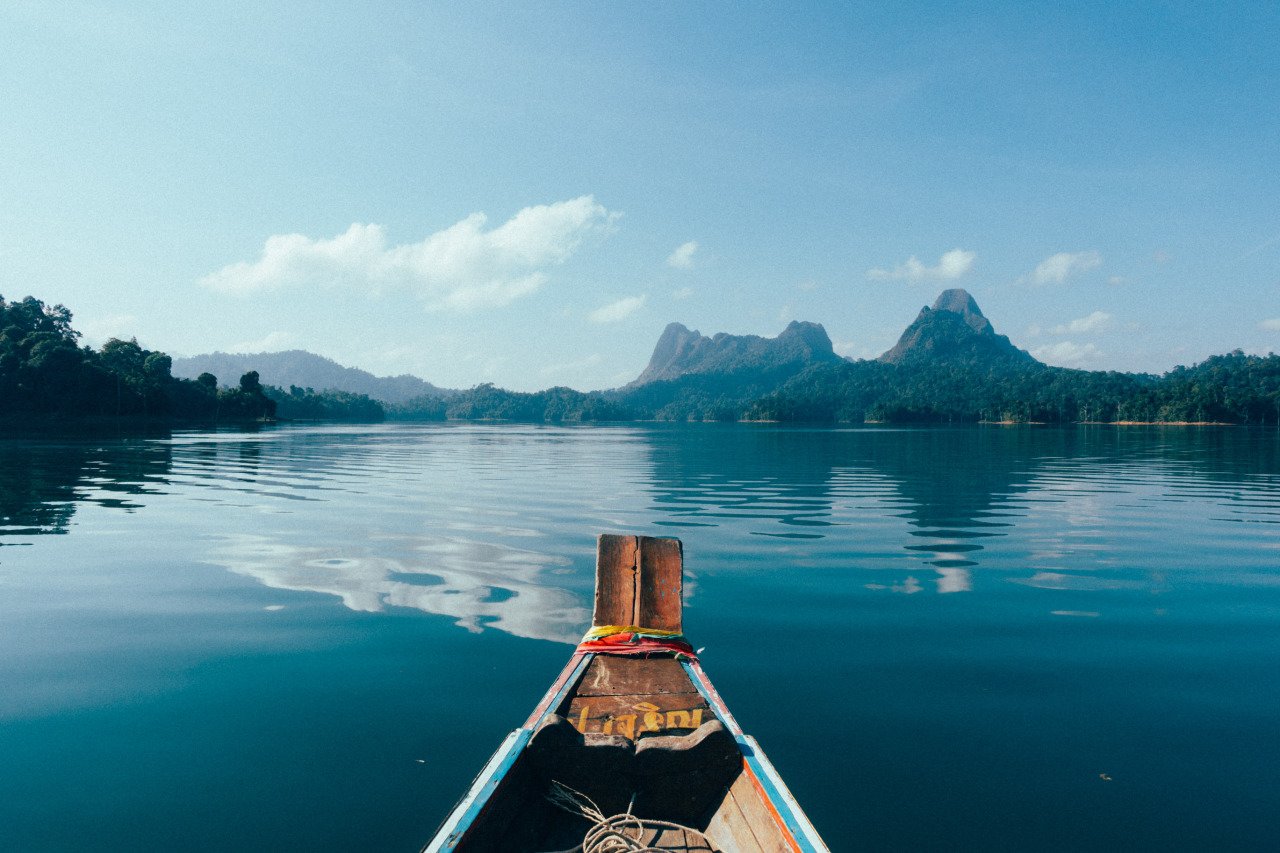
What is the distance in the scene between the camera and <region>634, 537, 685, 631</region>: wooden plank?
27.9 feet

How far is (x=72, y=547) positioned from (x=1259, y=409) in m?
215

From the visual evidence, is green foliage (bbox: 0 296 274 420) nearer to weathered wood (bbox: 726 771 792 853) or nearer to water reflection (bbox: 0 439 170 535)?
water reflection (bbox: 0 439 170 535)

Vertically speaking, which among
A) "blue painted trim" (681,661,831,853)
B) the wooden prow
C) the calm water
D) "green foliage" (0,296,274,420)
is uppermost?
"green foliage" (0,296,274,420)

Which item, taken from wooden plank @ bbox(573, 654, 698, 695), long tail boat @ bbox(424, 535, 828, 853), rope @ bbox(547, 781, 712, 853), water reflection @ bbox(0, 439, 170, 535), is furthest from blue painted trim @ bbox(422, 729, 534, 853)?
water reflection @ bbox(0, 439, 170, 535)

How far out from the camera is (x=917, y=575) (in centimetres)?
1407

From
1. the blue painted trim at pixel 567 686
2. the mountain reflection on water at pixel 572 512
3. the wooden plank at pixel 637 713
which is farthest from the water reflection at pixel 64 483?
the wooden plank at pixel 637 713

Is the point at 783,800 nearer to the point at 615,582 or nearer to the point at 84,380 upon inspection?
the point at 615,582

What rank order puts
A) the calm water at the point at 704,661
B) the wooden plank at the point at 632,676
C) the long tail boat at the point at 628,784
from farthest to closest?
1. the wooden plank at the point at 632,676
2. the calm water at the point at 704,661
3. the long tail boat at the point at 628,784

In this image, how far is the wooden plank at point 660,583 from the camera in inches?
335

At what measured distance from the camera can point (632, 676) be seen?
7.09 metres

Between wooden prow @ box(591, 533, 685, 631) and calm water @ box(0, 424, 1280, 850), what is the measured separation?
4.09 ft

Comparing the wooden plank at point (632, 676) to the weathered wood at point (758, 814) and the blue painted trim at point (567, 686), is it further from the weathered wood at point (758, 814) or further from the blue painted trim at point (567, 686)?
the weathered wood at point (758, 814)

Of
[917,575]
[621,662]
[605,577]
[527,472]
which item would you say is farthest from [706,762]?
[527,472]

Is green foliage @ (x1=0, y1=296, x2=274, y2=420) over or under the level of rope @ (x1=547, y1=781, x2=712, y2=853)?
over
